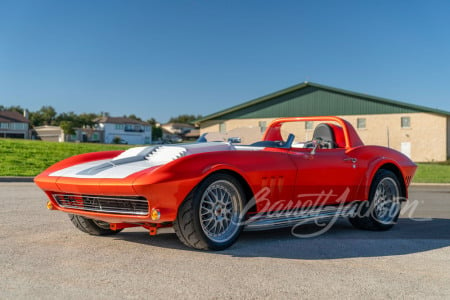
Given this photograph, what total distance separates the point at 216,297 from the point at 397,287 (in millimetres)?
1350

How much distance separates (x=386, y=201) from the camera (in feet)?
22.1

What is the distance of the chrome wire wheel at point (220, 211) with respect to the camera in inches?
184

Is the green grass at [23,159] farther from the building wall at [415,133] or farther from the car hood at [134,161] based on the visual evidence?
the building wall at [415,133]

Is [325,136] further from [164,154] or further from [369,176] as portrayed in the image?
[164,154]

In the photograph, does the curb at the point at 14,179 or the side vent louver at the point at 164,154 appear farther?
the curb at the point at 14,179

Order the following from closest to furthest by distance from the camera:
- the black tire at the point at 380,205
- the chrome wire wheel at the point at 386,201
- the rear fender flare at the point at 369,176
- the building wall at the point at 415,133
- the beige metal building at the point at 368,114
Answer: the rear fender flare at the point at 369,176 < the black tire at the point at 380,205 < the chrome wire wheel at the point at 386,201 < the building wall at the point at 415,133 < the beige metal building at the point at 368,114

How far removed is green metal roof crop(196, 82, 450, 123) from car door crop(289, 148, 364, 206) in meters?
38.7

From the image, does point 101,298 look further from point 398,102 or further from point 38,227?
point 398,102

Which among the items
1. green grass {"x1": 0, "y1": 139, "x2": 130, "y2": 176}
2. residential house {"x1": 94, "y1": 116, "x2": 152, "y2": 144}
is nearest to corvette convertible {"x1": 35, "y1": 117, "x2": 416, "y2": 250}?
green grass {"x1": 0, "y1": 139, "x2": 130, "y2": 176}

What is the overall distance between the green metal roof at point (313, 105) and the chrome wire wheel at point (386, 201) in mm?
37889

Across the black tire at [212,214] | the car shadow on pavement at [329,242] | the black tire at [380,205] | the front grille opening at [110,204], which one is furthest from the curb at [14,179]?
the black tire at [212,214]

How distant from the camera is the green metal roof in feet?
144

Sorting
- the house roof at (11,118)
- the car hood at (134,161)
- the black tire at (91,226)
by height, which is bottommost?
the black tire at (91,226)

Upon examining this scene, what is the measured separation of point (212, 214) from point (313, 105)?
43105 mm
